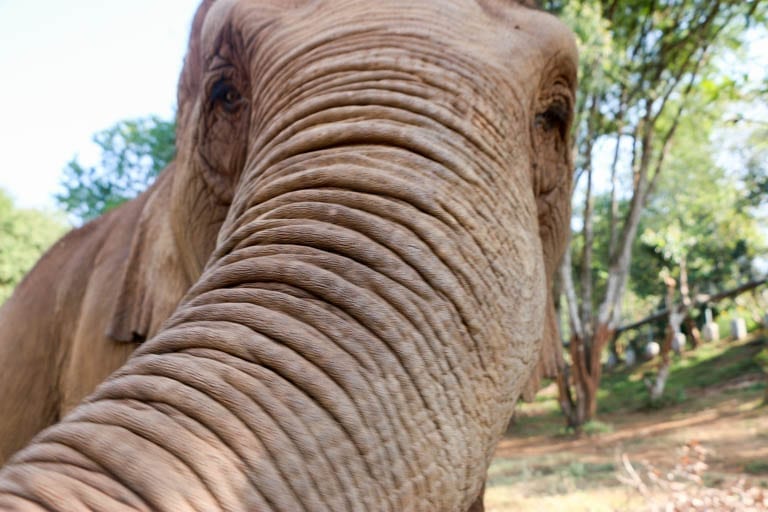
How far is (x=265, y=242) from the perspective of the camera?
1.08m

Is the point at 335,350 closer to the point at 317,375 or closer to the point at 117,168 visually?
the point at 317,375

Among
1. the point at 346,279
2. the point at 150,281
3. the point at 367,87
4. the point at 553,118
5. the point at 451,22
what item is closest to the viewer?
the point at 346,279

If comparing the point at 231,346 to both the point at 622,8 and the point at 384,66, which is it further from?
the point at 622,8

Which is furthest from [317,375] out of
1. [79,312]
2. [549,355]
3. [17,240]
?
[17,240]

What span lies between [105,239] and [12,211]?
23470 millimetres

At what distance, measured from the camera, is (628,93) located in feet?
37.9

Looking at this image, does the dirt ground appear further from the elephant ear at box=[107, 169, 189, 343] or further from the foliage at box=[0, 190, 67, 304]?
the foliage at box=[0, 190, 67, 304]

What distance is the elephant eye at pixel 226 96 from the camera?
1.90m

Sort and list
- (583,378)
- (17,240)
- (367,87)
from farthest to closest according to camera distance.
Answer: (17,240) < (583,378) < (367,87)

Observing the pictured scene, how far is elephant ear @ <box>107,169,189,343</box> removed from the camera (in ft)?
6.82

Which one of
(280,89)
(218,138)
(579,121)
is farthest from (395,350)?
(579,121)

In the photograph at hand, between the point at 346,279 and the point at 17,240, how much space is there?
24.3m

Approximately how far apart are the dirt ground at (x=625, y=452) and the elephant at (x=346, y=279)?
2540 mm

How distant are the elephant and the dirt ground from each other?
8.33 feet
